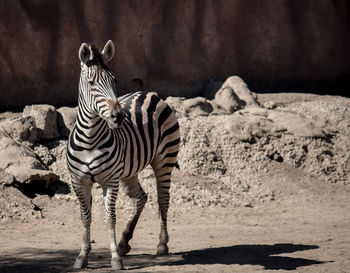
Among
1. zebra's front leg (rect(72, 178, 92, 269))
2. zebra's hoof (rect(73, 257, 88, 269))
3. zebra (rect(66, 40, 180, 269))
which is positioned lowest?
zebra's hoof (rect(73, 257, 88, 269))

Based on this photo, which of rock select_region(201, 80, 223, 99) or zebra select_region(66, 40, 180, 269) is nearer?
zebra select_region(66, 40, 180, 269)

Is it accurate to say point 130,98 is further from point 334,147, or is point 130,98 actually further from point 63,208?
Result: point 334,147

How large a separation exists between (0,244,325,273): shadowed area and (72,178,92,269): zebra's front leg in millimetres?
105

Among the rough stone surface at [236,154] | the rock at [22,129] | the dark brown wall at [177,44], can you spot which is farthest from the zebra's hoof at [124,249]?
the dark brown wall at [177,44]

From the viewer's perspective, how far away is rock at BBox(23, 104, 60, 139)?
38.8 ft

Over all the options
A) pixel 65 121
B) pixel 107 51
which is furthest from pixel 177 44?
pixel 107 51

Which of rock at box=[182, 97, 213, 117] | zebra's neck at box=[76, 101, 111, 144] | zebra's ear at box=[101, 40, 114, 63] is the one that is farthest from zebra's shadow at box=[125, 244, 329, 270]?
rock at box=[182, 97, 213, 117]

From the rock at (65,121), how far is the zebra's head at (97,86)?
522 centimetres

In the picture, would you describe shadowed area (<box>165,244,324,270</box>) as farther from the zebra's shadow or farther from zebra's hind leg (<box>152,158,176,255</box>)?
zebra's hind leg (<box>152,158,176,255</box>)

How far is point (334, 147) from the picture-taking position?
13.0 m

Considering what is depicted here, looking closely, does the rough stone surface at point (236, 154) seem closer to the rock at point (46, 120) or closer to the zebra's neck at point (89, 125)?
the rock at point (46, 120)

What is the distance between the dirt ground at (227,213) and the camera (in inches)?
300

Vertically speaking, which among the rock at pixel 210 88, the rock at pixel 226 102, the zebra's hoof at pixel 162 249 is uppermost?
the rock at pixel 210 88

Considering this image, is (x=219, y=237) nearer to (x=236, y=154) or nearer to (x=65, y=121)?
(x=236, y=154)
